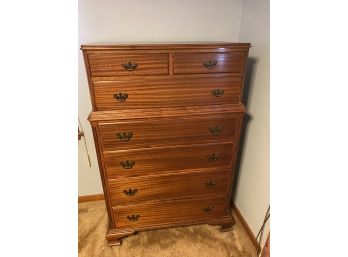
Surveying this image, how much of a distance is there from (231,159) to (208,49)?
0.78m

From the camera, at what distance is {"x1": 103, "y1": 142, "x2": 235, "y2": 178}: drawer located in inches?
55.1

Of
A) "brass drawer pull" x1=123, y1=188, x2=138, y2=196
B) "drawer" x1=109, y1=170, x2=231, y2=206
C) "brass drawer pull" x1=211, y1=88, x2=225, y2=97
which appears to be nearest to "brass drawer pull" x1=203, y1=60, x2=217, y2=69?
"brass drawer pull" x1=211, y1=88, x2=225, y2=97

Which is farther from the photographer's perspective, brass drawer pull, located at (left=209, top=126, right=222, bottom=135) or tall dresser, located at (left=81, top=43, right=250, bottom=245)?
brass drawer pull, located at (left=209, top=126, right=222, bottom=135)

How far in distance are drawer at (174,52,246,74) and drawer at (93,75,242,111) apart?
0.17 feet

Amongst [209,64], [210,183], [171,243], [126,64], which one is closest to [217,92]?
[209,64]

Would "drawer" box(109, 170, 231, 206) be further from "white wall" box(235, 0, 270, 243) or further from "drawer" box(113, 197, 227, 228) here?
"white wall" box(235, 0, 270, 243)

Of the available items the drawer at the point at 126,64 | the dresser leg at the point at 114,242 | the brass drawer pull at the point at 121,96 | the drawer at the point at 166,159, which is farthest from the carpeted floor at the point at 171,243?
the drawer at the point at 126,64

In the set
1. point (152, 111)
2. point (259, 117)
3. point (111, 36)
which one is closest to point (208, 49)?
point (152, 111)

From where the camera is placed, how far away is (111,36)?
157 centimetres

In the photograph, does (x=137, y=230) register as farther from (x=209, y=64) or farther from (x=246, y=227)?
(x=209, y=64)

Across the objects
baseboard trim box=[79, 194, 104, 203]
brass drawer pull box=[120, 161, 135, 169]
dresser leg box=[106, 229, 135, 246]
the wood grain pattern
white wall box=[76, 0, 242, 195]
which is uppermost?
white wall box=[76, 0, 242, 195]

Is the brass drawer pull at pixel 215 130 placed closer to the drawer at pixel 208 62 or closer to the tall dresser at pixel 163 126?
the tall dresser at pixel 163 126

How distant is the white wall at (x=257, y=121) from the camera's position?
1403mm

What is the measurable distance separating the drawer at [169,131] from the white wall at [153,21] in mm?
562
